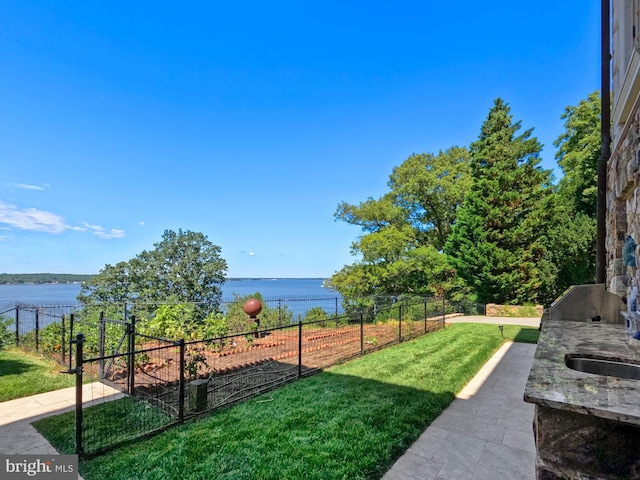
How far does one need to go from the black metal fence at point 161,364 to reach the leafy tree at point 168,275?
241 inches

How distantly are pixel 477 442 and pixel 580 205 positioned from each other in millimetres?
16657

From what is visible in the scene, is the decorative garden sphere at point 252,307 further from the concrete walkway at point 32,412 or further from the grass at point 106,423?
the grass at point 106,423

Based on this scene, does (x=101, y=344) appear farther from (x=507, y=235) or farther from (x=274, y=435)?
(x=507, y=235)

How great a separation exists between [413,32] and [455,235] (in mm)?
10191

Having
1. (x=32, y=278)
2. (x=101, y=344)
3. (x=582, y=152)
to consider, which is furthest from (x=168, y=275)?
(x=32, y=278)

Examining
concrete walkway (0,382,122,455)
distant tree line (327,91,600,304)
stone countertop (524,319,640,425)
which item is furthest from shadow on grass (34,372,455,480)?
distant tree line (327,91,600,304)

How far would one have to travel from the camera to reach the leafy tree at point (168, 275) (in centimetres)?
1323

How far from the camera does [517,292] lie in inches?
590

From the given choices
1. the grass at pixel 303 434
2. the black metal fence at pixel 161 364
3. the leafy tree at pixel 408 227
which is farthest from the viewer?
the leafy tree at pixel 408 227

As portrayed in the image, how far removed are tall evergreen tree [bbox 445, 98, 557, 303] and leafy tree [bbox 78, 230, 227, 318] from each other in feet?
39.7

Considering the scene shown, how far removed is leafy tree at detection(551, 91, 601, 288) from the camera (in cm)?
1401

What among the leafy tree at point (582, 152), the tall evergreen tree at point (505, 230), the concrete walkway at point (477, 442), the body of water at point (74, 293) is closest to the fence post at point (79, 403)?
the concrete walkway at point (477, 442)

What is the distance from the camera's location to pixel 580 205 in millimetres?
15281

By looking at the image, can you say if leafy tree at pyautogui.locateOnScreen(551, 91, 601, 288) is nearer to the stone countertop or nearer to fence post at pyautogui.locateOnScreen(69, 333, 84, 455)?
the stone countertop
